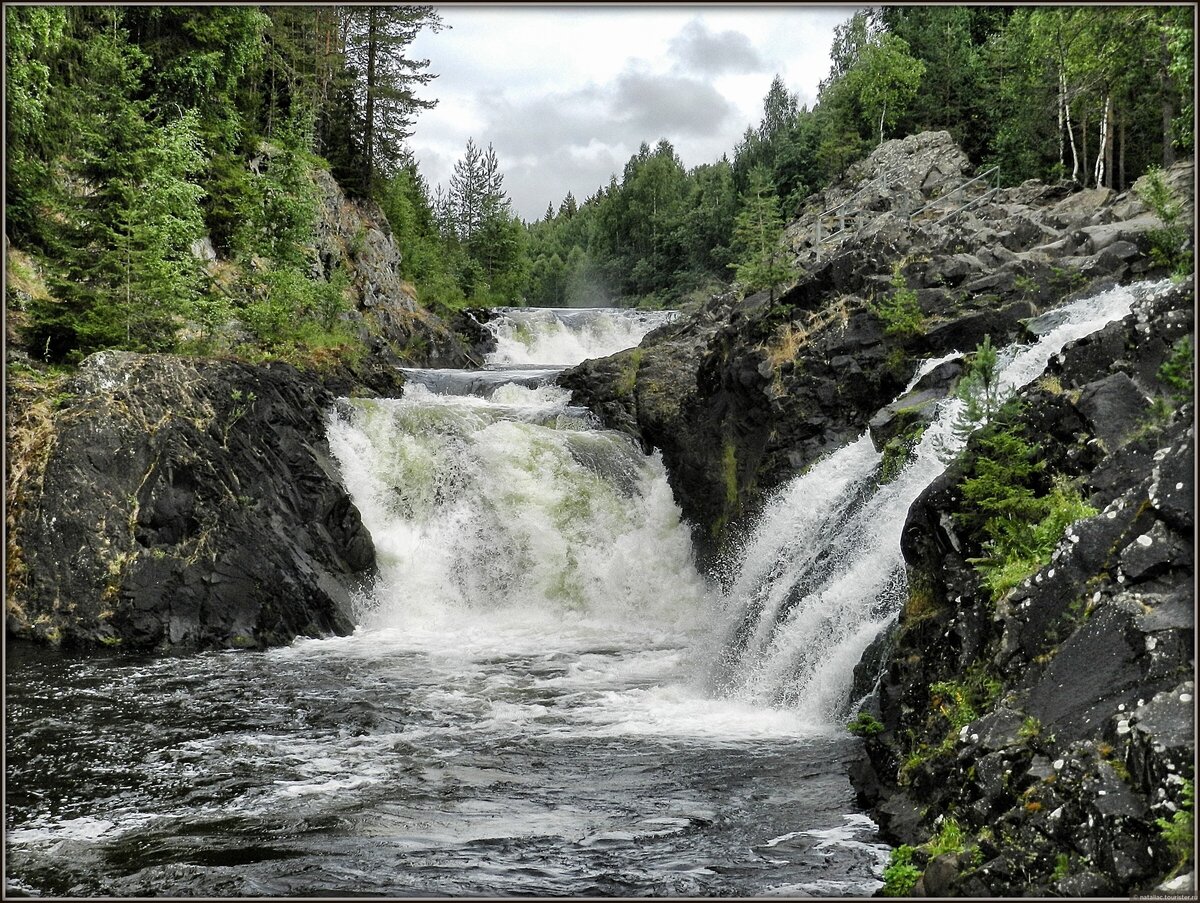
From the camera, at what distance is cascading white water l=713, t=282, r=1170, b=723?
11141mm

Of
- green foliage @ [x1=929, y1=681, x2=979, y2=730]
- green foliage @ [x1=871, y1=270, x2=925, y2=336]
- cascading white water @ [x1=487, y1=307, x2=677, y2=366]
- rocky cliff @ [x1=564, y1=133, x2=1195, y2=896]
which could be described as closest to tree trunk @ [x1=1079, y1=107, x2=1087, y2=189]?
rocky cliff @ [x1=564, y1=133, x2=1195, y2=896]

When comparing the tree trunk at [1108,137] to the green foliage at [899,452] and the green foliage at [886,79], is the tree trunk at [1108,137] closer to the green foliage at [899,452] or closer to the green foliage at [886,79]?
the green foliage at [886,79]

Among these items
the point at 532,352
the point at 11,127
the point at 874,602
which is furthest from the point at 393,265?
the point at 874,602

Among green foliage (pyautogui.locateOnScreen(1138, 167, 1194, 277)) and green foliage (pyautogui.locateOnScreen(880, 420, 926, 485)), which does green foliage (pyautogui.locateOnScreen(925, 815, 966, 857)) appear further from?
green foliage (pyautogui.locateOnScreen(1138, 167, 1194, 277))

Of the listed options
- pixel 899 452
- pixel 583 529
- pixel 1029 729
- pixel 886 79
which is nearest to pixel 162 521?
pixel 583 529

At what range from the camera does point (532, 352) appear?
1650 inches

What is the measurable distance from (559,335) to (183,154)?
22.6m

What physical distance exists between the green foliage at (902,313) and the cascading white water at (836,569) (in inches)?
102

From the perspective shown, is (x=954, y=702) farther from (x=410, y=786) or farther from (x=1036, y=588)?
(x=410, y=786)

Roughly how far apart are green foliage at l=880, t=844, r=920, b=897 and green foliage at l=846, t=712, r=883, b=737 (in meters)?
2.10

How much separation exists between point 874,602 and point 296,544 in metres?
11.3

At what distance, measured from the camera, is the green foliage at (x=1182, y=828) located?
4461 millimetres

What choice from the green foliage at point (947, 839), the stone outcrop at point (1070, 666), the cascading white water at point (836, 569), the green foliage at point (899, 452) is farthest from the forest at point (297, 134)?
the green foliage at point (947, 839)

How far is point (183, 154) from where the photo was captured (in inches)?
867
